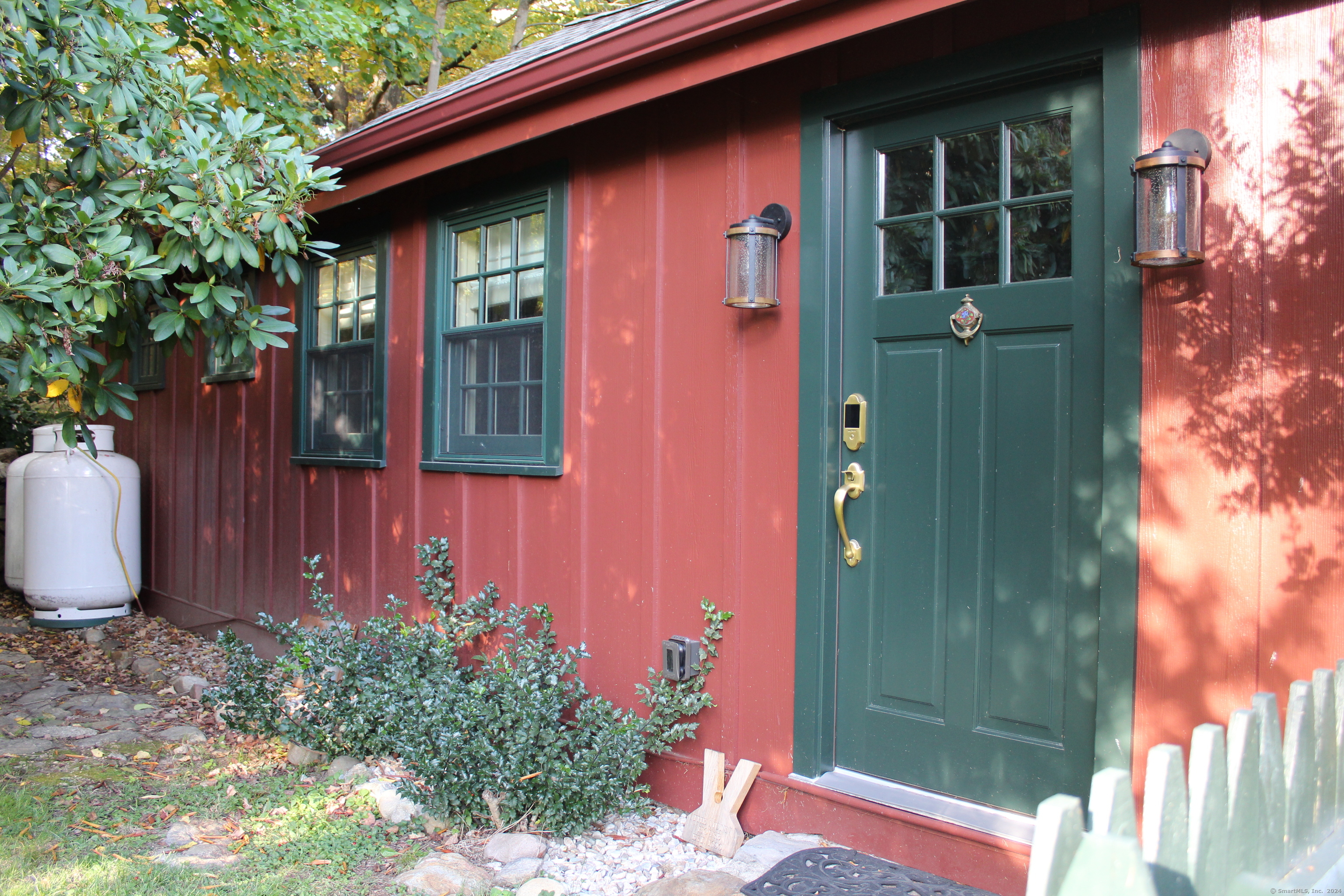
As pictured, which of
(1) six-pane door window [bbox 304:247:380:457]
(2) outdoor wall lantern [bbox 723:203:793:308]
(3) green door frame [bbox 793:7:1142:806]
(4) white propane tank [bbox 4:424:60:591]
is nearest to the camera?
(3) green door frame [bbox 793:7:1142:806]

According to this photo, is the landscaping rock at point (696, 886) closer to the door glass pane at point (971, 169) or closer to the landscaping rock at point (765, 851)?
the landscaping rock at point (765, 851)

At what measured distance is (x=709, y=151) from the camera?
3518mm

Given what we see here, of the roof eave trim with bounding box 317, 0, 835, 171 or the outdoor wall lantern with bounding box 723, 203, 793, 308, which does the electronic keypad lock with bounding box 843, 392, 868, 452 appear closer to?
the outdoor wall lantern with bounding box 723, 203, 793, 308

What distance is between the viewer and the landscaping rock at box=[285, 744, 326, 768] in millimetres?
4109

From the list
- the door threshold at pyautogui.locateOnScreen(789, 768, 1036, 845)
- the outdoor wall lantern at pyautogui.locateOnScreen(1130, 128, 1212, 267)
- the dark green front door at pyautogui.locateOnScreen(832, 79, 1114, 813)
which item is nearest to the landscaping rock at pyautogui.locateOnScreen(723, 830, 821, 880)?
the door threshold at pyautogui.locateOnScreen(789, 768, 1036, 845)

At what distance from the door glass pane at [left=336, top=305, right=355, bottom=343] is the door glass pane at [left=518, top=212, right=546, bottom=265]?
168 cm

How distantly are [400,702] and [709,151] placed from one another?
2594mm

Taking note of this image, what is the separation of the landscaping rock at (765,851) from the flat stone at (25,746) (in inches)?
139

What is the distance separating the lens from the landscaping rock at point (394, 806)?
3.46 meters

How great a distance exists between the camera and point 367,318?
213 inches

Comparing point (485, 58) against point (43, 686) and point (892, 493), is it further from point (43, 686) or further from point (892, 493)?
point (892, 493)

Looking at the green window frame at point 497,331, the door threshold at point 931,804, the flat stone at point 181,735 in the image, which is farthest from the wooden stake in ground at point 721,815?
the flat stone at point 181,735

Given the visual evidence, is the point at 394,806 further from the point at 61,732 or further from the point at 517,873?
the point at 61,732

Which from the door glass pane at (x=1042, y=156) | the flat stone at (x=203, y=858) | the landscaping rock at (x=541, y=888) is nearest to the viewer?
the door glass pane at (x=1042, y=156)
